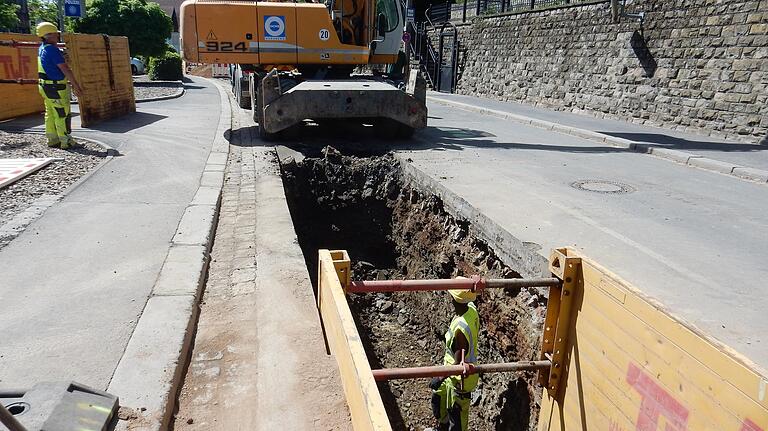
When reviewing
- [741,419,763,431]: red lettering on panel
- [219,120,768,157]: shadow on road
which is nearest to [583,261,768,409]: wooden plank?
[741,419,763,431]: red lettering on panel

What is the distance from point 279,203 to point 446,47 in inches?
878

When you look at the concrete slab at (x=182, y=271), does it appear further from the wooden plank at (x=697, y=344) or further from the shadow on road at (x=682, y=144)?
the shadow on road at (x=682, y=144)

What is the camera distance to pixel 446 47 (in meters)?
26.4

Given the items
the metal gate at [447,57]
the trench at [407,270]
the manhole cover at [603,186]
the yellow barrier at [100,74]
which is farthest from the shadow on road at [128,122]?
the metal gate at [447,57]

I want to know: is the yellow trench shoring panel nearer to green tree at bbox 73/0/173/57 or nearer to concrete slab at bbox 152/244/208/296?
concrete slab at bbox 152/244/208/296

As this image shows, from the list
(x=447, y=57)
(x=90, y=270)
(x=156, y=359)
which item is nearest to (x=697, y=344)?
(x=156, y=359)

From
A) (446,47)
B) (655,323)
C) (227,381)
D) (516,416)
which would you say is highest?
(446,47)

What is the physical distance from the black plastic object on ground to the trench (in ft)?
9.85

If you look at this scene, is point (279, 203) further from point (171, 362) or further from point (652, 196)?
point (652, 196)

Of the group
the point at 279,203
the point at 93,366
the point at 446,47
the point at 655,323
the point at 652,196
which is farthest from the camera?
the point at 446,47

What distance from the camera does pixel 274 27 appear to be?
9.70 meters

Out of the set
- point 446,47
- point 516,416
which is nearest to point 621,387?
point 516,416

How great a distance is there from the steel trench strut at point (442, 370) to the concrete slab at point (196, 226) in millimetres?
2311

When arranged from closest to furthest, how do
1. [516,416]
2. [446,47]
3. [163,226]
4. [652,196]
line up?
1. [516,416]
2. [163,226]
3. [652,196]
4. [446,47]
